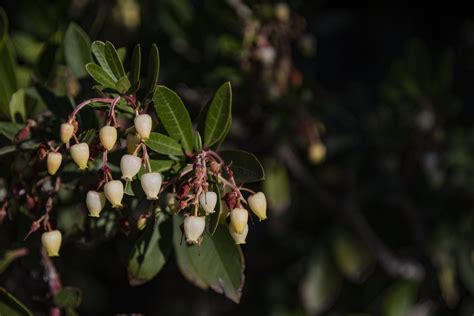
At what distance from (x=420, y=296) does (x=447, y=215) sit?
13.3 inches

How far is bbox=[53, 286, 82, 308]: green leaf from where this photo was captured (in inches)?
49.6

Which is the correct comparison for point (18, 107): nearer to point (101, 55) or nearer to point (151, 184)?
point (101, 55)

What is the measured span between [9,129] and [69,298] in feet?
1.14

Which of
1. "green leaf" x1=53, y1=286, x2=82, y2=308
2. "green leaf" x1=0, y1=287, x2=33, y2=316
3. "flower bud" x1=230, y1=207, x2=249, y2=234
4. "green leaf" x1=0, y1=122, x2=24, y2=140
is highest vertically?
"flower bud" x1=230, y1=207, x2=249, y2=234

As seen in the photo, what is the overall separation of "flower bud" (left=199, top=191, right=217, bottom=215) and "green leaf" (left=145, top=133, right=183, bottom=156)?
4.9 inches

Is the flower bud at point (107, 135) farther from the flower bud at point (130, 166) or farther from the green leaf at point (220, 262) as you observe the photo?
the green leaf at point (220, 262)

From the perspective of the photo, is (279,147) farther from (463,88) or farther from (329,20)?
(463,88)

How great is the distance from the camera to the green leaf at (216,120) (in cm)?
117

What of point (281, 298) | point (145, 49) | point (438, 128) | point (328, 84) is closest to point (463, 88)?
point (328, 84)

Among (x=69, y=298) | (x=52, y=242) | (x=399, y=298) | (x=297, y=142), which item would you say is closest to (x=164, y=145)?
(x=52, y=242)

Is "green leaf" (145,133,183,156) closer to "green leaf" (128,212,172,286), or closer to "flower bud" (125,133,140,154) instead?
"flower bud" (125,133,140,154)

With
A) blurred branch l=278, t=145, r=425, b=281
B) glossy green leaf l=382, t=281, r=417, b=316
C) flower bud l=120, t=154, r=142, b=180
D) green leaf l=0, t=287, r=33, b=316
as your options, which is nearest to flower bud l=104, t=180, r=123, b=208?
flower bud l=120, t=154, r=142, b=180

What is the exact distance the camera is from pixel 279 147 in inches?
91.0

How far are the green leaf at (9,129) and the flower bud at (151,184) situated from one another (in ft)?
1.18
